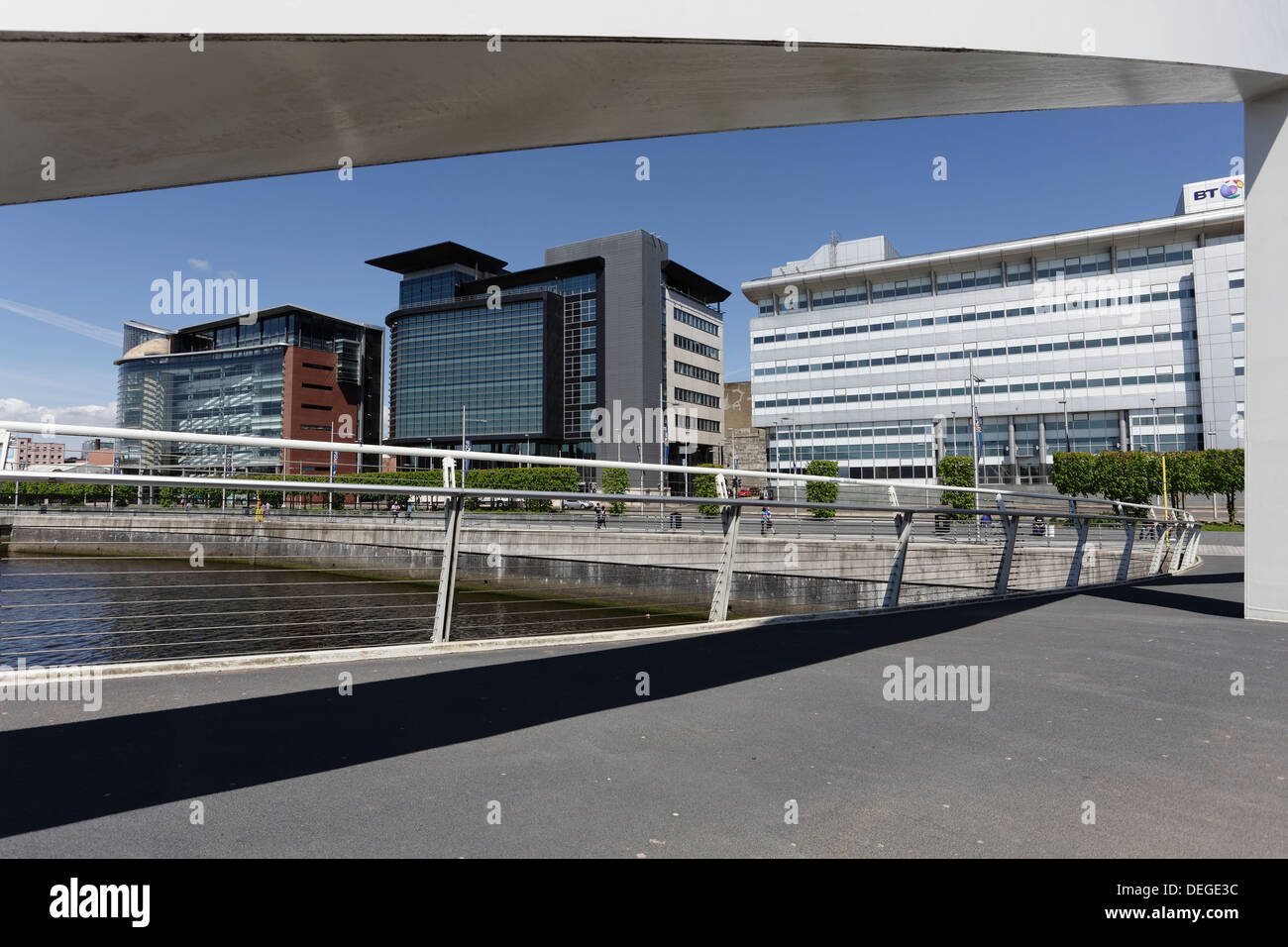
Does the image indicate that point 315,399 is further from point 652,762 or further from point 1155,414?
point 652,762

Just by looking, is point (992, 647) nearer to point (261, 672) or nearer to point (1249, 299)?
point (1249, 299)

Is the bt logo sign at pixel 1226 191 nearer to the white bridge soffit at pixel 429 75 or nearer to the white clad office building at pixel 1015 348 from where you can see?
the white clad office building at pixel 1015 348

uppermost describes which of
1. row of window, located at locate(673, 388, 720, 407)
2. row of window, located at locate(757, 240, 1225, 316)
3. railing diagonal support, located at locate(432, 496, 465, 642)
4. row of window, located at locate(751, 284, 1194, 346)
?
row of window, located at locate(757, 240, 1225, 316)

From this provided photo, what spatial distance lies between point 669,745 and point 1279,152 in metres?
7.57

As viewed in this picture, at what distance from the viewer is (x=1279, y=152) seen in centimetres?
638

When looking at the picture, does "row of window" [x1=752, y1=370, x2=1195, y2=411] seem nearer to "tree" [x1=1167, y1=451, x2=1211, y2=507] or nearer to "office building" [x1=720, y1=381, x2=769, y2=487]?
"office building" [x1=720, y1=381, x2=769, y2=487]

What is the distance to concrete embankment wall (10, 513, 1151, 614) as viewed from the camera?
1501 cm

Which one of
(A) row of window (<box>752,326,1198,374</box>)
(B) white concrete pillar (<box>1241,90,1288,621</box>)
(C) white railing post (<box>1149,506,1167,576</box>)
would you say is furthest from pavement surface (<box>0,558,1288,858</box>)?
(A) row of window (<box>752,326,1198,374</box>)

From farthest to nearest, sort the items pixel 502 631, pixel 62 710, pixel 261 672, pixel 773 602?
pixel 773 602
pixel 502 631
pixel 261 672
pixel 62 710

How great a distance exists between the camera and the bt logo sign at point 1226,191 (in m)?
63.9

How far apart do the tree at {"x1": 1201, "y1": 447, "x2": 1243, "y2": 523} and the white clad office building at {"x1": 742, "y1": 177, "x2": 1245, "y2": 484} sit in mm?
13114

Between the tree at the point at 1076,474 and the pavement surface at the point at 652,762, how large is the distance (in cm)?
5810
